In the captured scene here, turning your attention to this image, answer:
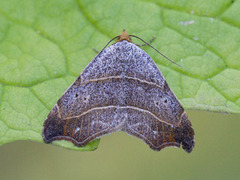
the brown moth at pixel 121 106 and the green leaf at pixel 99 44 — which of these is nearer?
the brown moth at pixel 121 106

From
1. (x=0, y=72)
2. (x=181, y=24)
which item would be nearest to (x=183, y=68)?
(x=181, y=24)

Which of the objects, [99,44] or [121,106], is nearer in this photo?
[121,106]

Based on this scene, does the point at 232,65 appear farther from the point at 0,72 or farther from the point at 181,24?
the point at 0,72

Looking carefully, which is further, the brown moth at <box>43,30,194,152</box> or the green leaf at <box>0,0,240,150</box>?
the green leaf at <box>0,0,240,150</box>
